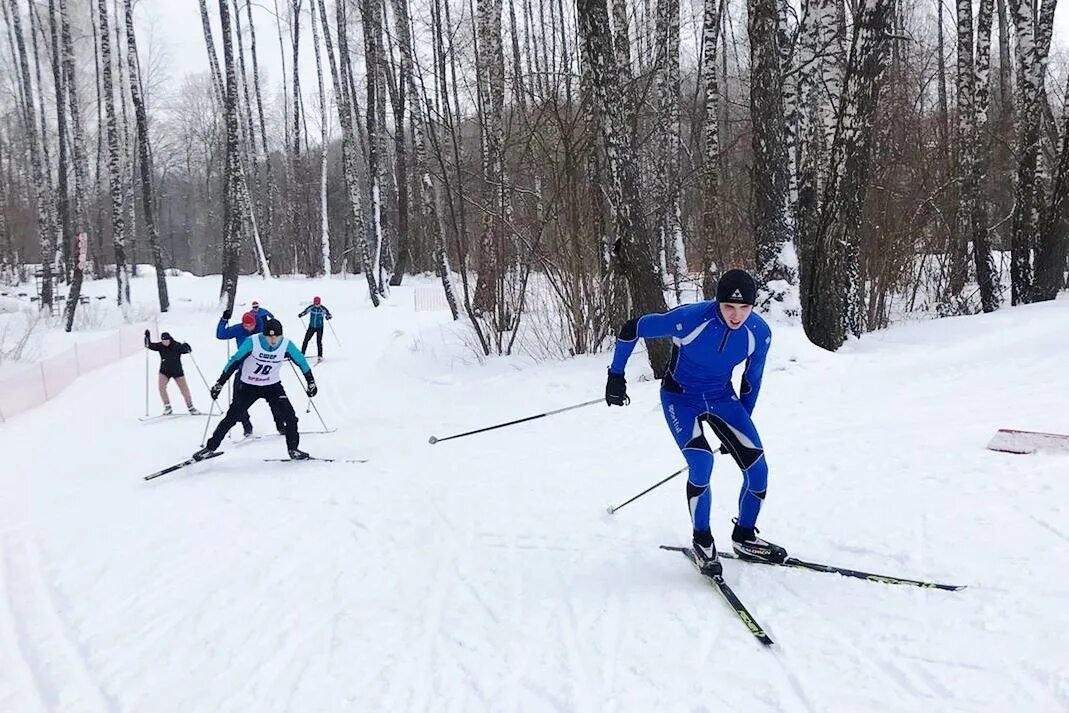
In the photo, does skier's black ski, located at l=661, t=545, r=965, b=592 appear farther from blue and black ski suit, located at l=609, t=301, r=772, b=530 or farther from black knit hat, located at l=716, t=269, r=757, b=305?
black knit hat, located at l=716, t=269, r=757, b=305

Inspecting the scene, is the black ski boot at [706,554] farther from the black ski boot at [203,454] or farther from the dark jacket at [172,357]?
the dark jacket at [172,357]

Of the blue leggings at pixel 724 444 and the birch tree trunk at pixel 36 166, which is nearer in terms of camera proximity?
the blue leggings at pixel 724 444

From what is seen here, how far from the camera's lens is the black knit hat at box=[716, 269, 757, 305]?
14.0 feet

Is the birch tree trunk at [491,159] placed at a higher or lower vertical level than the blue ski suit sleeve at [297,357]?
higher

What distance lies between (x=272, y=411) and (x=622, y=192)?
485 centimetres

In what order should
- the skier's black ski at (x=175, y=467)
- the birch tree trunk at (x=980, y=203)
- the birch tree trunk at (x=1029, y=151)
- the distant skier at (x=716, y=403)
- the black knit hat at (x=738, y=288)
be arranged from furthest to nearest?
the birch tree trunk at (x=980, y=203) → the birch tree trunk at (x=1029, y=151) → the skier's black ski at (x=175, y=467) → the distant skier at (x=716, y=403) → the black knit hat at (x=738, y=288)

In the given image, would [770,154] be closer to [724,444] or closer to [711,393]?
[711,393]

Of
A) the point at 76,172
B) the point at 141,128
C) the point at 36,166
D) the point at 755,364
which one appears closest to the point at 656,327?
the point at 755,364

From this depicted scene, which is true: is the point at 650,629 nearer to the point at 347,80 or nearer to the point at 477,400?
the point at 477,400

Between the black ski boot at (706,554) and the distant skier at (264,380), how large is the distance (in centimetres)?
509

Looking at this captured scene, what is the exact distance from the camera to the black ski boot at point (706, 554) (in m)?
4.36

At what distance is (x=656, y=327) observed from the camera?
182 inches

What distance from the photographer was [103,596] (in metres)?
4.96

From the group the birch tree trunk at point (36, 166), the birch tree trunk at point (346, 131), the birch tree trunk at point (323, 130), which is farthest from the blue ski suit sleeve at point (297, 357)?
the birch tree trunk at point (323, 130)
